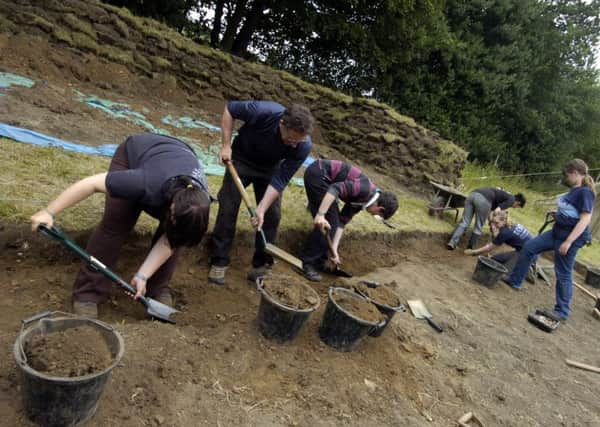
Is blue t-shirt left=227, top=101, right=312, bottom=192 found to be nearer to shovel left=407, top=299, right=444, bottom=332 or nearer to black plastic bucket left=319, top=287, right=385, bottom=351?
black plastic bucket left=319, top=287, right=385, bottom=351

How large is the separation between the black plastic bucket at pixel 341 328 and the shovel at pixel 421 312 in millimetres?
1156

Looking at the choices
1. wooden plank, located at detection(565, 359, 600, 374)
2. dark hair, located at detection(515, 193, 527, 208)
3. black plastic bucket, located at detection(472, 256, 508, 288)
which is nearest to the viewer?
wooden plank, located at detection(565, 359, 600, 374)

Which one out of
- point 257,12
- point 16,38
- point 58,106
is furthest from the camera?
point 257,12

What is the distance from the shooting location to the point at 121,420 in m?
1.89

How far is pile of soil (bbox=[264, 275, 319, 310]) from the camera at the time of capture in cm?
272

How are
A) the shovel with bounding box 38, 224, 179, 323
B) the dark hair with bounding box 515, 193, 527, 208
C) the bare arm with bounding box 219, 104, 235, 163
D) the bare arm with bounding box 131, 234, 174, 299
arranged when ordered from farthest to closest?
the dark hair with bounding box 515, 193, 527, 208, the bare arm with bounding box 219, 104, 235, 163, the bare arm with bounding box 131, 234, 174, 299, the shovel with bounding box 38, 224, 179, 323

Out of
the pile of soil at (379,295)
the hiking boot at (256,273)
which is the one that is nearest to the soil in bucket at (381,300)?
the pile of soil at (379,295)

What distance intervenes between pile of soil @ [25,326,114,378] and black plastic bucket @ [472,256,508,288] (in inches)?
200

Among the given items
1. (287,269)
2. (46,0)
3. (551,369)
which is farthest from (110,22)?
(551,369)

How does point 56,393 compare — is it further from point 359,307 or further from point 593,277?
point 593,277

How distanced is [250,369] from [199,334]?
16.4 inches

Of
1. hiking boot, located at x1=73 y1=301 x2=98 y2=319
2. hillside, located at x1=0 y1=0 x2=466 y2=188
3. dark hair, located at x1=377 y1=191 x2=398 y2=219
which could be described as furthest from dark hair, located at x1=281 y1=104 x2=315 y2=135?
hillside, located at x1=0 y1=0 x2=466 y2=188

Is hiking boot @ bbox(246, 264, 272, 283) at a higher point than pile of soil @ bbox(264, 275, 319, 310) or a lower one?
lower

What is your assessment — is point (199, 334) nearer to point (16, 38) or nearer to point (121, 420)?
point (121, 420)
